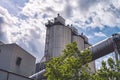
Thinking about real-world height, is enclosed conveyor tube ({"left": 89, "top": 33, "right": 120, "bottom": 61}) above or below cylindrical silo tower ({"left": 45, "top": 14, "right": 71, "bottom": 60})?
below

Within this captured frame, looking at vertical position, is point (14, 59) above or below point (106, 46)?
above

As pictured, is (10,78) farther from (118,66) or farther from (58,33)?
(58,33)

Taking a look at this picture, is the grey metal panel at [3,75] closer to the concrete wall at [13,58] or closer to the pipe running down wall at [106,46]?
the concrete wall at [13,58]

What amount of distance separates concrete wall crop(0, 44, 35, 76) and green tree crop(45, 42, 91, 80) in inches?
773

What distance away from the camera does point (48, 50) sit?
163ft

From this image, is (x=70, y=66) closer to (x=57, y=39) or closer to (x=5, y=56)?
(x=5, y=56)

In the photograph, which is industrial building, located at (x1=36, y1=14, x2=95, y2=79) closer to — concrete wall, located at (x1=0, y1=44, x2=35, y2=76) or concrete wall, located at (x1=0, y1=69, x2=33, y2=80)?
concrete wall, located at (x1=0, y1=44, x2=35, y2=76)

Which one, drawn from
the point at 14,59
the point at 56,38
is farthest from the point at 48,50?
the point at 14,59

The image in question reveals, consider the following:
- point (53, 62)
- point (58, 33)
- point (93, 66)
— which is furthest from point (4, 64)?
point (93, 66)

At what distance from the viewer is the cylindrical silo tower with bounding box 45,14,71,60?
47.1 meters

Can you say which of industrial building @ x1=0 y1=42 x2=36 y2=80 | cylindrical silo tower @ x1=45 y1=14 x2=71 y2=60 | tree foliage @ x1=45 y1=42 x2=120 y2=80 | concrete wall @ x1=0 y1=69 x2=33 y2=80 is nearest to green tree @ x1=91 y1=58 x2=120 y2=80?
tree foliage @ x1=45 y1=42 x2=120 y2=80

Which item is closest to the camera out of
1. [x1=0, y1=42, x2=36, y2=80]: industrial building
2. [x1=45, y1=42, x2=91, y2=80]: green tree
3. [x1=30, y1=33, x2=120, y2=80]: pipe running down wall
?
[x1=45, y1=42, x2=91, y2=80]: green tree

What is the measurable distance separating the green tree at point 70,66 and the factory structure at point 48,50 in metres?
8.08

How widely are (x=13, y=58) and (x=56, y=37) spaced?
14.0 m
